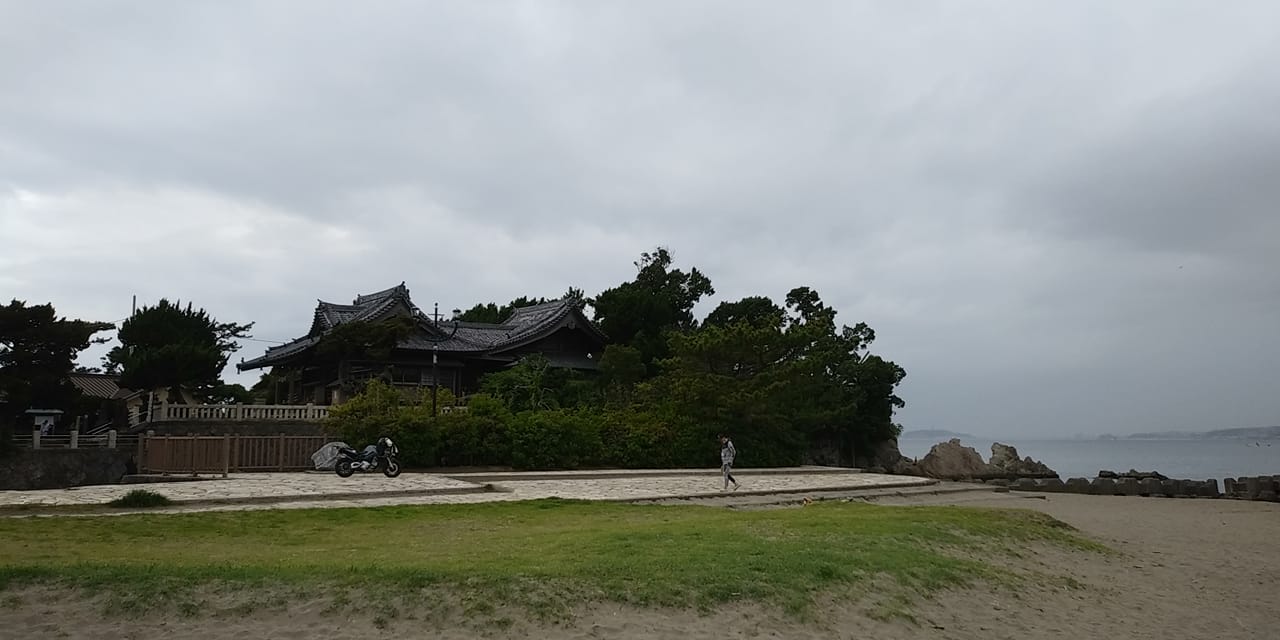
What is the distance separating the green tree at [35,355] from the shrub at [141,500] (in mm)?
16229

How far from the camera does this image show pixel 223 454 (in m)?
23.0

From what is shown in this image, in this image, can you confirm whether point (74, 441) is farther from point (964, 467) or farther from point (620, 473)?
point (964, 467)

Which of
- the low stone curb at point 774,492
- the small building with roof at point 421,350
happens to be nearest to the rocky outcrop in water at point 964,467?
the low stone curb at point 774,492

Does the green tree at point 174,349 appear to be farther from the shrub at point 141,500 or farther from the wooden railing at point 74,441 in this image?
the shrub at point 141,500

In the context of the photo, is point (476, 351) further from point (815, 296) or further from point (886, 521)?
point (886, 521)

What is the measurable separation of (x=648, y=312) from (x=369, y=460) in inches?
845

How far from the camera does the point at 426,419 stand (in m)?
25.7

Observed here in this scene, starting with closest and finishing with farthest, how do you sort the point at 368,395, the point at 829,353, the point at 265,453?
the point at 265,453
the point at 368,395
the point at 829,353

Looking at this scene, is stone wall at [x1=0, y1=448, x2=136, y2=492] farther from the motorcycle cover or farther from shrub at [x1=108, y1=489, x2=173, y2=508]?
shrub at [x1=108, y1=489, x2=173, y2=508]

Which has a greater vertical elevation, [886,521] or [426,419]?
[426,419]

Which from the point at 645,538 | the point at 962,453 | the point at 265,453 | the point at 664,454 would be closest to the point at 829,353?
the point at 664,454

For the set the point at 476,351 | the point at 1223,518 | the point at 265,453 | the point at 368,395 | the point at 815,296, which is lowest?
the point at 1223,518

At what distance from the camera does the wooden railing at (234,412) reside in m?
27.2

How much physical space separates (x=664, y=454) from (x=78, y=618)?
2371cm
